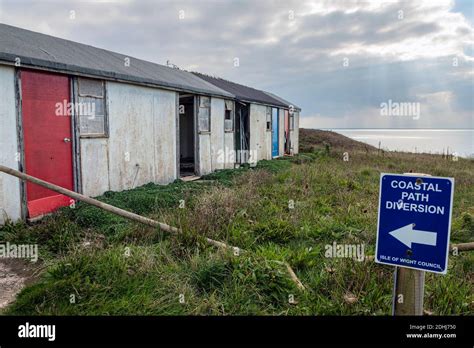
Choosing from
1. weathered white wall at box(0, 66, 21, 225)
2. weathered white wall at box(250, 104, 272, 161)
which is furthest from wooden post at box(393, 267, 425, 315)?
weathered white wall at box(250, 104, 272, 161)

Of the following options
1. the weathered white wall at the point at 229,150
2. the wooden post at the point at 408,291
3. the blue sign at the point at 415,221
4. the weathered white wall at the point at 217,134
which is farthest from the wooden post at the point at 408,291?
the weathered white wall at the point at 229,150

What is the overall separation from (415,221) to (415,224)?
2cm

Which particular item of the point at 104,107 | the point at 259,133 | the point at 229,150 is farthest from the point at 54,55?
the point at 259,133

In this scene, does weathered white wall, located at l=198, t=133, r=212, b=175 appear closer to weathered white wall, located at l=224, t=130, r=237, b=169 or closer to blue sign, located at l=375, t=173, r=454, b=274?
weathered white wall, located at l=224, t=130, r=237, b=169

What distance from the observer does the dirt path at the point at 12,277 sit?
412cm

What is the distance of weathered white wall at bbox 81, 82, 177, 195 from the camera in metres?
8.41

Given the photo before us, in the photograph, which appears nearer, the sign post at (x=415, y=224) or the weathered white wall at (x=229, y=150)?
the sign post at (x=415, y=224)

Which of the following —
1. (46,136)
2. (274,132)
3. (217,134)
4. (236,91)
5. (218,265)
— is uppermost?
(236,91)

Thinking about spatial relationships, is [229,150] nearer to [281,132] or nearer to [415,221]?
[281,132]

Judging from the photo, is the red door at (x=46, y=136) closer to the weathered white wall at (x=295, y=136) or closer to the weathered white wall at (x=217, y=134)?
the weathered white wall at (x=217, y=134)

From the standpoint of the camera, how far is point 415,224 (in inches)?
77.2

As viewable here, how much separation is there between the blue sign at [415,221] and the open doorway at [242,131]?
1528 cm

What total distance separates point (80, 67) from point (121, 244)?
436 cm

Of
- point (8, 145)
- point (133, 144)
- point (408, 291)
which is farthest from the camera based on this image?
point (133, 144)
